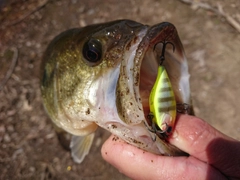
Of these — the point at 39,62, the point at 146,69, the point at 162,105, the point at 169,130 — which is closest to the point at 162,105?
the point at 162,105

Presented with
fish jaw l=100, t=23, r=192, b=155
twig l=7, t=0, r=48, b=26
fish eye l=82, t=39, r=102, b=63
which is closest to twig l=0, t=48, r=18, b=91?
twig l=7, t=0, r=48, b=26

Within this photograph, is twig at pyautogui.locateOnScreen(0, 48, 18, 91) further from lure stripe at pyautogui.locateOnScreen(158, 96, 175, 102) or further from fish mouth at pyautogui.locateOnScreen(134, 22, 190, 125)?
lure stripe at pyautogui.locateOnScreen(158, 96, 175, 102)

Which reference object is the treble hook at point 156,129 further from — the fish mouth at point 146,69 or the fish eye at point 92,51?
the fish eye at point 92,51

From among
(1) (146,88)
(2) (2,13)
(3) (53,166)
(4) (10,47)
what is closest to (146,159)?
(1) (146,88)

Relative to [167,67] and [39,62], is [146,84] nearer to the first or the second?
[167,67]

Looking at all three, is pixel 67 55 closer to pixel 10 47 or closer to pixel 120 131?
pixel 120 131

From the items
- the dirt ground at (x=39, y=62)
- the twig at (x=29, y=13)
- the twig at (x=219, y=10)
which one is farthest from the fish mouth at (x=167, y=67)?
the twig at (x=29, y=13)
